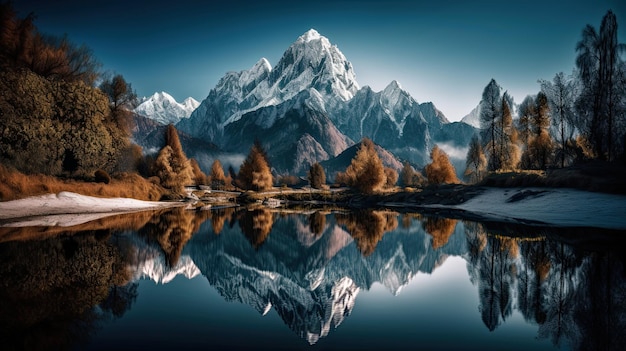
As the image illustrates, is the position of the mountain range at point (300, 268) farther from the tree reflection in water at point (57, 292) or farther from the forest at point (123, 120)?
the forest at point (123, 120)

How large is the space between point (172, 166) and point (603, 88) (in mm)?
58010

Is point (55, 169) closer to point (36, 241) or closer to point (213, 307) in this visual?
point (36, 241)

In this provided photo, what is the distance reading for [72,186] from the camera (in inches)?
1483

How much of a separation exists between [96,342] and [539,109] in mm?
55016

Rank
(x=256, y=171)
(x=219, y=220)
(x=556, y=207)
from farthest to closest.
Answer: (x=256, y=171) < (x=219, y=220) < (x=556, y=207)

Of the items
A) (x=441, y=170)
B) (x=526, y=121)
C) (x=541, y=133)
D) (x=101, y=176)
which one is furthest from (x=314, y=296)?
(x=441, y=170)

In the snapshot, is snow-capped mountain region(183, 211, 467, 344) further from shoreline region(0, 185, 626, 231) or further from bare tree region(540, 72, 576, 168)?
bare tree region(540, 72, 576, 168)

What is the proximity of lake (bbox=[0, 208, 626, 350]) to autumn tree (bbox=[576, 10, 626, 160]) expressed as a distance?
797 inches

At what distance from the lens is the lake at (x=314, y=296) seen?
5891mm

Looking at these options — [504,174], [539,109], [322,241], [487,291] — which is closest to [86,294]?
[487,291]

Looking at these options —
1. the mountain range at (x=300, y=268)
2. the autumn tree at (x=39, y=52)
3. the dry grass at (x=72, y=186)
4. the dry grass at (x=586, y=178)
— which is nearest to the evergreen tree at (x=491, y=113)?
the dry grass at (x=586, y=178)

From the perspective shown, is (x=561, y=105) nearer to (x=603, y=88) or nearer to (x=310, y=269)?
(x=603, y=88)

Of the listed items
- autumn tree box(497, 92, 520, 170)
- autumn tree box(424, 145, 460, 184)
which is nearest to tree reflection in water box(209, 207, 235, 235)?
autumn tree box(497, 92, 520, 170)

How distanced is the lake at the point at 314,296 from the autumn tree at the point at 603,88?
20246mm
